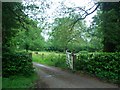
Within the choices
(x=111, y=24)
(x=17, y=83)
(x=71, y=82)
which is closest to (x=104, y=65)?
(x=111, y=24)

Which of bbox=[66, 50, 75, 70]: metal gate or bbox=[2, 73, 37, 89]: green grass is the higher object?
bbox=[66, 50, 75, 70]: metal gate

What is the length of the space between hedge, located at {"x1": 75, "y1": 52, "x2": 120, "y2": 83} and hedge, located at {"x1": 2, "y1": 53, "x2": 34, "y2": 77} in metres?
4.44

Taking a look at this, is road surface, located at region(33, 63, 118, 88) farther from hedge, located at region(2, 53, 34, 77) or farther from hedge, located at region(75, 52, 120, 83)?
hedge, located at region(2, 53, 34, 77)

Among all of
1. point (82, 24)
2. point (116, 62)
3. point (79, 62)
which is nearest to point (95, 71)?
point (116, 62)

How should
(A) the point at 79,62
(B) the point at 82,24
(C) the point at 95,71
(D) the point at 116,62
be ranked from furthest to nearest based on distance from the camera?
(B) the point at 82,24 → (A) the point at 79,62 → (C) the point at 95,71 → (D) the point at 116,62

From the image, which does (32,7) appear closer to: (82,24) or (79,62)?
(79,62)

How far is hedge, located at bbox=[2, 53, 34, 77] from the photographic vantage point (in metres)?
20.2

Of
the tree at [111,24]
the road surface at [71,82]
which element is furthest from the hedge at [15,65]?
the tree at [111,24]

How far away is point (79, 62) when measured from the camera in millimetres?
22969

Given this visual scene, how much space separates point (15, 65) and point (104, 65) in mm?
6595

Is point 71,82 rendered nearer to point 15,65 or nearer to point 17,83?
point 17,83

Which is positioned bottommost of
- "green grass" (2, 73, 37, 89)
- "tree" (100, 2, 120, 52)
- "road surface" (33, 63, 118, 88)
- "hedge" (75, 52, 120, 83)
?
"road surface" (33, 63, 118, 88)

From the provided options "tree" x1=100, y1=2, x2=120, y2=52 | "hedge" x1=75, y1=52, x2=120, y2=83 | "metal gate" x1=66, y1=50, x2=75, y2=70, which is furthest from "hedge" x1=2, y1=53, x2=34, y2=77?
"tree" x1=100, y1=2, x2=120, y2=52

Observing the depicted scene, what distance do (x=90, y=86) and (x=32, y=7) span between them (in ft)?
28.5
